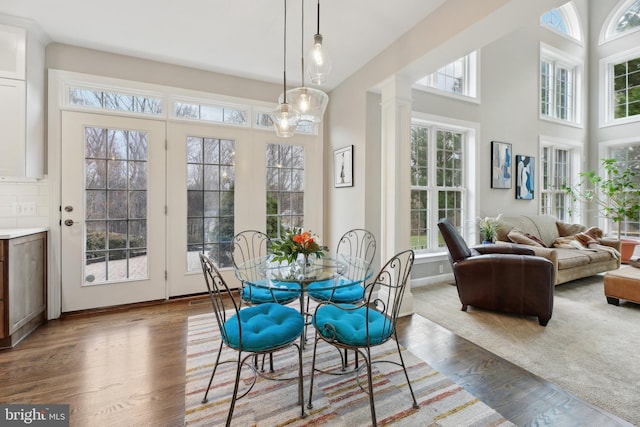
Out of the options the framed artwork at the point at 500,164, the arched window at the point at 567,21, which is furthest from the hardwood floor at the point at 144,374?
the arched window at the point at 567,21

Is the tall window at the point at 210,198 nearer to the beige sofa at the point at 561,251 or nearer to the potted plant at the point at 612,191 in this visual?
the beige sofa at the point at 561,251

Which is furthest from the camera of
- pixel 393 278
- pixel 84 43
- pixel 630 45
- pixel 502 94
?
pixel 630 45

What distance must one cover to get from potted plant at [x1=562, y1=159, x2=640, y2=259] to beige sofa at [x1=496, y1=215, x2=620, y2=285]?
46.0 inches

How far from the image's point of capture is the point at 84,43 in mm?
3051

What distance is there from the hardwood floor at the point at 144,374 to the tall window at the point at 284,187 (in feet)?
5.79

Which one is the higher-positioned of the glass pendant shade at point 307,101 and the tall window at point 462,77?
the tall window at point 462,77

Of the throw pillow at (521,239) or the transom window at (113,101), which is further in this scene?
the throw pillow at (521,239)

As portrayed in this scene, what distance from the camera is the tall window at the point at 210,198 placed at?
3648 mm

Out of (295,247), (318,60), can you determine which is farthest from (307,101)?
(295,247)

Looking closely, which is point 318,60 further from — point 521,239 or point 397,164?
point 521,239

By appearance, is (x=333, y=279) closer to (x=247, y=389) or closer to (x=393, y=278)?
(x=247, y=389)

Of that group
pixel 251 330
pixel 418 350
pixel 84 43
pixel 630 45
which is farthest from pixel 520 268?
pixel 630 45

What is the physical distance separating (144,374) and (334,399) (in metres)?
1.37

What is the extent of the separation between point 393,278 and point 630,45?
7.25 metres
